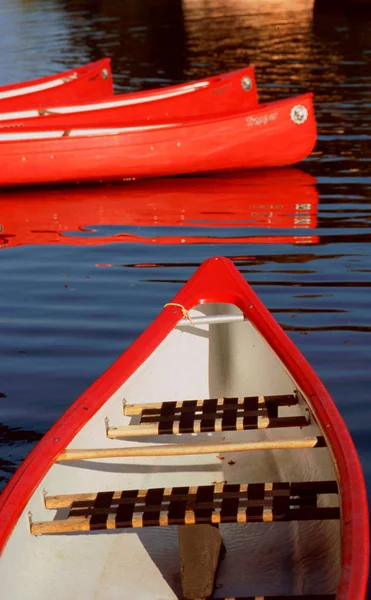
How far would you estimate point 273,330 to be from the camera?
5766 mm

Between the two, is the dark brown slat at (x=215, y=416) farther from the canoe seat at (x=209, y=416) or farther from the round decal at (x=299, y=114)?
the round decal at (x=299, y=114)

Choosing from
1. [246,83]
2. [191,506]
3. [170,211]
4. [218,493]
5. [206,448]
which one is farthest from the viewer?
[246,83]

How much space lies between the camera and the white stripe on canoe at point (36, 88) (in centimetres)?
1670

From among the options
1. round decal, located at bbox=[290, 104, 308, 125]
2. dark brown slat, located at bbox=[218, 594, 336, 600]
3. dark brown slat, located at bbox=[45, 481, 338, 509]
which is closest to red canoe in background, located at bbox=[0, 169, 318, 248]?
round decal, located at bbox=[290, 104, 308, 125]

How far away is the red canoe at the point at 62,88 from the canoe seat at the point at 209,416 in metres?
11.7

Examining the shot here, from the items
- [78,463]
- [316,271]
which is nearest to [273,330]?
[78,463]

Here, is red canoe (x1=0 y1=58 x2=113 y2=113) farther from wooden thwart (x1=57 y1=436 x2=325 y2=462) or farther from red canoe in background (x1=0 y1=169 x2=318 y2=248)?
wooden thwart (x1=57 y1=436 x2=325 y2=462)

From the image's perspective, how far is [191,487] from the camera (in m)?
4.57

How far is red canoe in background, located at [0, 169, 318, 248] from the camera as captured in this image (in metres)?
11.0

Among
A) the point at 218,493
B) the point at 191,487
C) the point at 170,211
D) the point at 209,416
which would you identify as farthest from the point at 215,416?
the point at 170,211

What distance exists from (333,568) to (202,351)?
7.77 ft

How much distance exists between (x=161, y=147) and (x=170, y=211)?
1485mm

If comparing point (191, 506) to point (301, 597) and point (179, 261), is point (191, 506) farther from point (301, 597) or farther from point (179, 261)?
point (179, 261)

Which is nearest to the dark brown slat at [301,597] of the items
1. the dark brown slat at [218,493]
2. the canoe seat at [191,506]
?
the canoe seat at [191,506]
